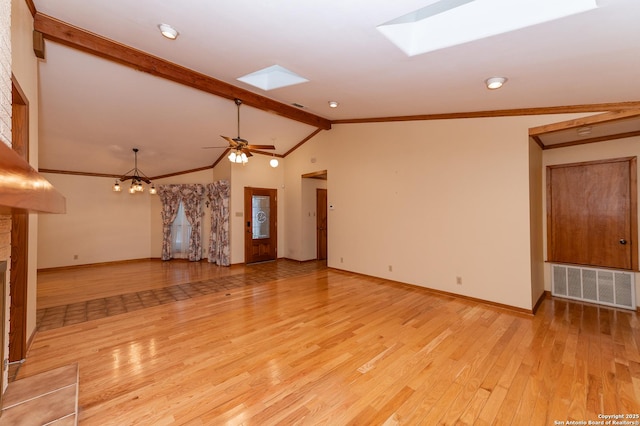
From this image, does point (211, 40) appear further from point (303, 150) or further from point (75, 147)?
point (75, 147)

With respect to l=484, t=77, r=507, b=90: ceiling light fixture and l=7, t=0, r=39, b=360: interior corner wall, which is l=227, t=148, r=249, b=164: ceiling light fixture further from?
l=484, t=77, r=507, b=90: ceiling light fixture

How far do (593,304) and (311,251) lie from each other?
581 cm

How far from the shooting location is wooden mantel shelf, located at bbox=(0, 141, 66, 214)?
77 centimetres

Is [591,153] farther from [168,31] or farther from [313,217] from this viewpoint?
[168,31]

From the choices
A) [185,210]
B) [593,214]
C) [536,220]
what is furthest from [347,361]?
[185,210]

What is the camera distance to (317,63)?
306 cm

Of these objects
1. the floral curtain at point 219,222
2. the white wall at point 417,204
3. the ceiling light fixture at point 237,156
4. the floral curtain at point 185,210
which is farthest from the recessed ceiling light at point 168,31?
the floral curtain at point 185,210

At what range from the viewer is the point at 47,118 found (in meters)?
4.53

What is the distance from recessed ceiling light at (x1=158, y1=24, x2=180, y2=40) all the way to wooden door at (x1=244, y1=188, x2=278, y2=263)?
4727 millimetres

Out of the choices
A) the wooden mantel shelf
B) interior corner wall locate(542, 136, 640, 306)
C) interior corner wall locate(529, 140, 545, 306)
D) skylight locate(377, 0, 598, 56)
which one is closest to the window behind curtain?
the wooden mantel shelf

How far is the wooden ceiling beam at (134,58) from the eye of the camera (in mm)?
2822

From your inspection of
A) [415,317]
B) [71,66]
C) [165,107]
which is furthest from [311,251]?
[71,66]

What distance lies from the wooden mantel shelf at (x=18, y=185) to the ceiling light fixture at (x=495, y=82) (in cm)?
371

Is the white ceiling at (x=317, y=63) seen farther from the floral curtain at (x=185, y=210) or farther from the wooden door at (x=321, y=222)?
the wooden door at (x=321, y=222)
